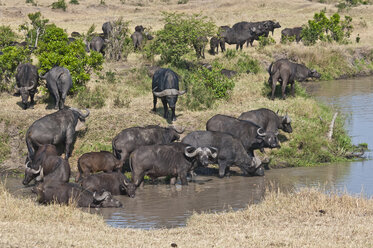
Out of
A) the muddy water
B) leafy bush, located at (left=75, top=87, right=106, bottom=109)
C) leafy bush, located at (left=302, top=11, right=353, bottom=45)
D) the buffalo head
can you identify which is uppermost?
leafy bush, located at (left=302, top=11, right=353, bottom=45)

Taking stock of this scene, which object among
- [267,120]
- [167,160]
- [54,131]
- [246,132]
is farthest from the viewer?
[267,120]

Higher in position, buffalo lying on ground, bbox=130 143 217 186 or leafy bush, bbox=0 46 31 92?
leafy bush, bbox=0 46 31 92

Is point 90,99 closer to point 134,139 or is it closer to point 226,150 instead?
point 134,139

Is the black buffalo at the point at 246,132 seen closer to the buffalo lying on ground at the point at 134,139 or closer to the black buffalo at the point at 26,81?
the buffalo lying on ground at the point at 134,139

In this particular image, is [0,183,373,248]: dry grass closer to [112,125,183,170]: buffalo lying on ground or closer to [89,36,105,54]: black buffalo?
[112,125,183,170]: buffalo lying on ground

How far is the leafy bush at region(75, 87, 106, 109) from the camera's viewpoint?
17.6 metres

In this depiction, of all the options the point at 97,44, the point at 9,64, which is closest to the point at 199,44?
the point at 97,44

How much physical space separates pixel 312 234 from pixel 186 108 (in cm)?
938

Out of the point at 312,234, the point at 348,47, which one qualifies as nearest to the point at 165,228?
the point at 312,234

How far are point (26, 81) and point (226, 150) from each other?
7160 millimetres

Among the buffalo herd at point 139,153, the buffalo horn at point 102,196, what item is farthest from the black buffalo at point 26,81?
the buffalo horn at point 102,196

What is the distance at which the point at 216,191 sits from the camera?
500 inches

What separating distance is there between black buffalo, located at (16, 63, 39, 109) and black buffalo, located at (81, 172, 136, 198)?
A: 6383 mm

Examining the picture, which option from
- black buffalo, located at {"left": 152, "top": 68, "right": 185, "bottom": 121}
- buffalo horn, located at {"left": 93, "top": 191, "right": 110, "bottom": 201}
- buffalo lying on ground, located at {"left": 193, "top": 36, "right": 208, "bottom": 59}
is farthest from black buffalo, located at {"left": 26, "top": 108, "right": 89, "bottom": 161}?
buffalo lying on ground, located at {"left": 193, "top": 36, "right": 208, "bottom": 59}
